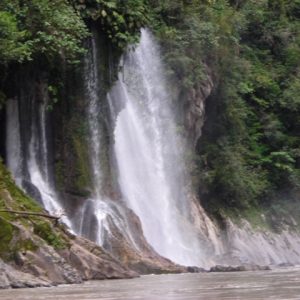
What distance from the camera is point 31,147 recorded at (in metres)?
26.2

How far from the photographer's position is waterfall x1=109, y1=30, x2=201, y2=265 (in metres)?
29.8

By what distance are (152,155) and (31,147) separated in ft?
22.0

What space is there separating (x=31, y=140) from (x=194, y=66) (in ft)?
32.5

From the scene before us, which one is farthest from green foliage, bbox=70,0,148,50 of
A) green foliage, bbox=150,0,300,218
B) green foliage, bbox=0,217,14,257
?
green foliage, bbox=0,217,14,257

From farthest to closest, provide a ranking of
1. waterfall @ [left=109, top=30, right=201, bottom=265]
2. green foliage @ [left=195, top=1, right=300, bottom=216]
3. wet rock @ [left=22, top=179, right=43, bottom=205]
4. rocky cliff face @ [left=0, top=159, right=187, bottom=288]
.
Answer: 1. green foliage @ [left=195, top=1, right=300, bottom=216]
2. waterfall @ [left=109, top=30, right=201, bottom=265]
3. wet rock @ [left=22, top=179, right=43, bottom=205]
4. rocky cliff face @ [left=0, top=159, right=187, bottom=288]

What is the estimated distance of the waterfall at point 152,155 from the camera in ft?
97.8

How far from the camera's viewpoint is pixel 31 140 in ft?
86.1

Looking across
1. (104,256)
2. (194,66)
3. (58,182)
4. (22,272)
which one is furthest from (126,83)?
(22,272)

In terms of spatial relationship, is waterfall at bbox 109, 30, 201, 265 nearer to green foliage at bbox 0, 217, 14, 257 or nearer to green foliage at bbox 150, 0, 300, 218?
green foliage at bbox 150, 0, 300, 218

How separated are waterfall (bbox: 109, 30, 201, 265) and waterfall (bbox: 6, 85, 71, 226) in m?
3.55

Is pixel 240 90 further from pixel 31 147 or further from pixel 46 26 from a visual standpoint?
pixel 46 26

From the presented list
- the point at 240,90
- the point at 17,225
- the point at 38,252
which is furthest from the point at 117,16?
the point at 38,252

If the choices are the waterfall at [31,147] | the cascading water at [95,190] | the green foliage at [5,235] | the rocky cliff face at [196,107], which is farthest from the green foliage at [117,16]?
the green foliage at [5,235]

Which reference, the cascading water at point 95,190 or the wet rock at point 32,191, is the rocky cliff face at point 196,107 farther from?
the wet rock at point 32,191
